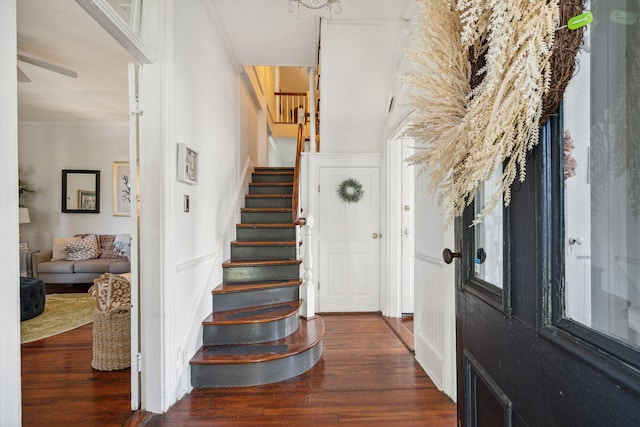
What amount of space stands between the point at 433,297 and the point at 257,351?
4.52 feet

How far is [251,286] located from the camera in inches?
109

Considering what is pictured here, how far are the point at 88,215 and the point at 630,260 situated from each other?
261 inches

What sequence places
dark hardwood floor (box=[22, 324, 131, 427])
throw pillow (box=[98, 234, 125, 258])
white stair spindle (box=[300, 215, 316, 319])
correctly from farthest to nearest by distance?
throw pillow (box=[98, 234, 125, 258]) → white stair spindle (box=[300, 215, 316, 319]) → dark hardwood floor (box=[22, 324, 131, 427])

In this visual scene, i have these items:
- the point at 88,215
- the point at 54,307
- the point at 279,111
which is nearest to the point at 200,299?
the point at 54,307

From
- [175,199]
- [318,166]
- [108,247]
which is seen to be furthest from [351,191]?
[108,247]

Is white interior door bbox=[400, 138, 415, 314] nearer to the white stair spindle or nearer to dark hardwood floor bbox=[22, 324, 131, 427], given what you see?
the white stair spindle

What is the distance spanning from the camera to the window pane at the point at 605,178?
1.63 ft

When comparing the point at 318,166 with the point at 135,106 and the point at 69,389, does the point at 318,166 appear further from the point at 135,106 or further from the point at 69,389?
the point at 69,389

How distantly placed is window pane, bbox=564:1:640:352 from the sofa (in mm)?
5329

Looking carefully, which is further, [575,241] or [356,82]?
[356,82]

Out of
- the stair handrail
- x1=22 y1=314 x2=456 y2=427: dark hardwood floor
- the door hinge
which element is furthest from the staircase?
the door hinge

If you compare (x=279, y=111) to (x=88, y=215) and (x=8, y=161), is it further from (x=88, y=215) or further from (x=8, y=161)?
(x=8, y=161)

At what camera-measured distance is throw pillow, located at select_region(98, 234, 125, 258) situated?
489 centimetres

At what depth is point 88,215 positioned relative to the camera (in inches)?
209
